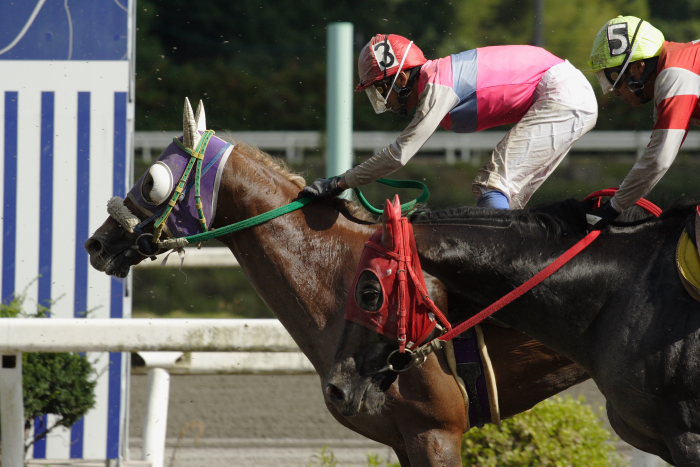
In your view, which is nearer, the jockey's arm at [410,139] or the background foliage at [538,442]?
the jockey's arm at [410,139]

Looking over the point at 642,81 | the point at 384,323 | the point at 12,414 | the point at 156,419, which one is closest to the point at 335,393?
the point at 384,323

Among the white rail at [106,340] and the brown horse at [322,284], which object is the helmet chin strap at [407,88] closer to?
the brown horse at [322,284]

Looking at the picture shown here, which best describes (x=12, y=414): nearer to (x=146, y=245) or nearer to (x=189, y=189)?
(x=146, y=245)

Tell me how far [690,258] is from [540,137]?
108 centimetres

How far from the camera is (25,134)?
5176 millimetres

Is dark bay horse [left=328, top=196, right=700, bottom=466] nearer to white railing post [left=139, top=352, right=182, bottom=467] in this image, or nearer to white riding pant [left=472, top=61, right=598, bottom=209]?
white riding pant [left=472, top=61, right=598, bottom=209]

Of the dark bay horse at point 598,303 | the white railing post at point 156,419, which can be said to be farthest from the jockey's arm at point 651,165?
the white railing post at point 156,419

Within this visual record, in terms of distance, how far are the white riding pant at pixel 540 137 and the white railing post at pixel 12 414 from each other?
207 centimetres

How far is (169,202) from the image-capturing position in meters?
4.02

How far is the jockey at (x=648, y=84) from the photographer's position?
3.35 m

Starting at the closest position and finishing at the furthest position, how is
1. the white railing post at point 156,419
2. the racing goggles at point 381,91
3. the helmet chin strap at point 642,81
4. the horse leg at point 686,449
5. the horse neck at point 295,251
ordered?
1. the horse leg at point 686,449
2. the helmet chin strap at point 642,81
3. the horse neck at point 295,251
4. the racing goggles at point 381,91
5. the white railing post at point 156,419

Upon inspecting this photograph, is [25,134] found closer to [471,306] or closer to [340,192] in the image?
[340,192]

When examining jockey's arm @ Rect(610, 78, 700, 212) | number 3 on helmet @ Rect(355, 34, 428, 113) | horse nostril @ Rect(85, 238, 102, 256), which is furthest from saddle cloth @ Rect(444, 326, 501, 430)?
horse nostril @ Rect(85, 238, 102, 256)

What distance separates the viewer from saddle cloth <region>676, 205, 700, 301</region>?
3.21 m
